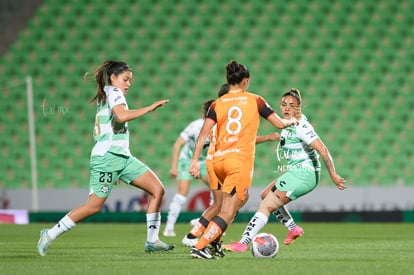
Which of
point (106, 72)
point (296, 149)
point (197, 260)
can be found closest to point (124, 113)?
point (106, 72)

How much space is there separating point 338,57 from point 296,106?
12.1 meters

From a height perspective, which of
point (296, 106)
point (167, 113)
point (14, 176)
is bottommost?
point (14, 176)

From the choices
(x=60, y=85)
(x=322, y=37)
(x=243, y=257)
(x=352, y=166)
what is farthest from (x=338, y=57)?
(x=243, y=257)

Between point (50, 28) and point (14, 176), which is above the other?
point (50, 28)

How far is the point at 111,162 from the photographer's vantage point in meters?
8.34

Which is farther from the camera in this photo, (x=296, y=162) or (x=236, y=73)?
(x=296, y=162)

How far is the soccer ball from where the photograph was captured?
796cm

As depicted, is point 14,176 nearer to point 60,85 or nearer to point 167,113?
point 60,85

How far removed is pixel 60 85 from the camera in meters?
21.0

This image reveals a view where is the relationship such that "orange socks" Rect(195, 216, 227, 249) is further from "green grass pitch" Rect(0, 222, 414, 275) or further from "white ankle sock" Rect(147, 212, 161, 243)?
"white ankle sock" Rect(147, 212, 161, 243)

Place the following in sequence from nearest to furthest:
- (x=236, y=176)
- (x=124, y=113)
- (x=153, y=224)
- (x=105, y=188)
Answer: (x=236, y=176) < (x=124, y=113) < (x=105, y=188) < (x=153, y=224)

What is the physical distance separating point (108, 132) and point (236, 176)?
54.8 inches

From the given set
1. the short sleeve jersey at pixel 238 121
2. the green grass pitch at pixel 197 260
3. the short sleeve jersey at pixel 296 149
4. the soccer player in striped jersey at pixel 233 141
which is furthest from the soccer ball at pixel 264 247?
the short sleeve jersey at pixel 296 149

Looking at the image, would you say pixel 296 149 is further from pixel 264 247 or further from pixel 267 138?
pixel 264 247
